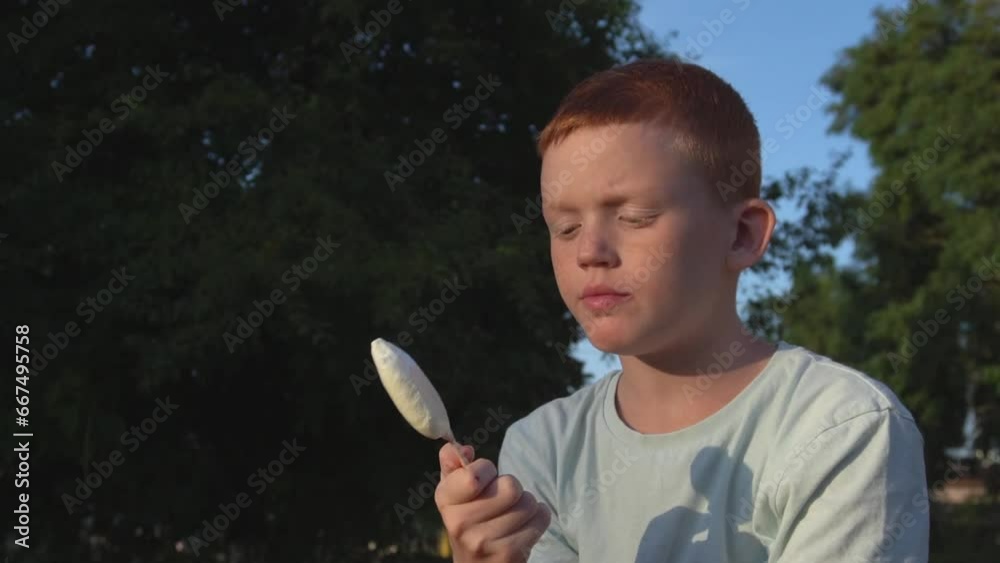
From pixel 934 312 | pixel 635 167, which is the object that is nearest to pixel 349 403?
pixel 635 167

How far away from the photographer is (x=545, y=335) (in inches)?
348

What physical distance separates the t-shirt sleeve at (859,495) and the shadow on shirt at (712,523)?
8cm

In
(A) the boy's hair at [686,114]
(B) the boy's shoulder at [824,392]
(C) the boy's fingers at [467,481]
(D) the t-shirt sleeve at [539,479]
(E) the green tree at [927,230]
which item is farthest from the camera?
(E) the green tree at [927,230]

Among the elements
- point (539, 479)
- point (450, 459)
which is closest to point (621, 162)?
point (450, 459)

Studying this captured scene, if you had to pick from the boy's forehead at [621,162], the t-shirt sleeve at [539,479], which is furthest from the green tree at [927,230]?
the boy's forehead at [621,162]

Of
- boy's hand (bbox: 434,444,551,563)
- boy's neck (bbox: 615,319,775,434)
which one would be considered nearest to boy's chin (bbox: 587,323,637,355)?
boy's neck (bbox: 615,319,775,434)

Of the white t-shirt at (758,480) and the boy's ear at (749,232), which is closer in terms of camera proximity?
the white t-shirt at (758,480)

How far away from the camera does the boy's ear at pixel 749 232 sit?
6.59 feet

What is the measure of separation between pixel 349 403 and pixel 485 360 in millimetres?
1142

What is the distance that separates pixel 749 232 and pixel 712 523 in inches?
20.6

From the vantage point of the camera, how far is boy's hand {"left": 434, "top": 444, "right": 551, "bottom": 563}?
171 centimetres

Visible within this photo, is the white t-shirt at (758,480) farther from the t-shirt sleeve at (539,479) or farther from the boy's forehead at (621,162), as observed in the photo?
the boy's forehead at (621,162)

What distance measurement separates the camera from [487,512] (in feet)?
5.64

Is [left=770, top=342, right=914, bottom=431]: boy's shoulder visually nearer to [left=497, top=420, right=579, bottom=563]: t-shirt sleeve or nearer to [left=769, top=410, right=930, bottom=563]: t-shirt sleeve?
[left=769, top=410, right=930, bottom=563]: t-shirt sleeve
